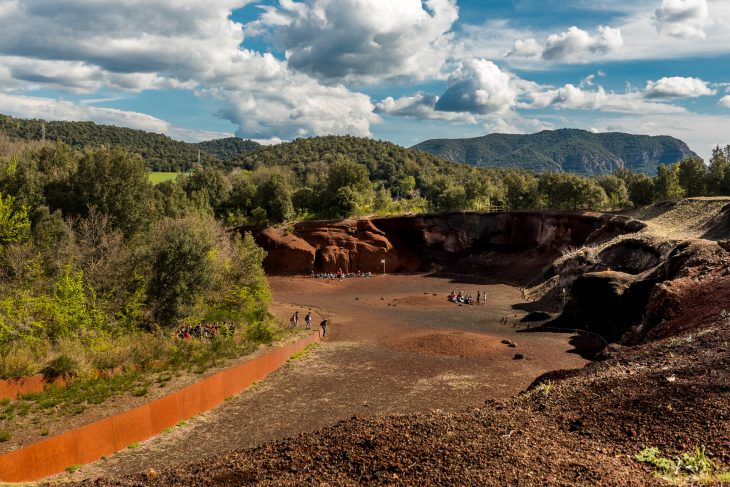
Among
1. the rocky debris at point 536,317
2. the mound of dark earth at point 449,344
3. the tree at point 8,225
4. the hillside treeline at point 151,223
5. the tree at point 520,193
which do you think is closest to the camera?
the hillside treeline at point 151,223

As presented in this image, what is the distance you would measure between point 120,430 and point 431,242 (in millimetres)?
54918

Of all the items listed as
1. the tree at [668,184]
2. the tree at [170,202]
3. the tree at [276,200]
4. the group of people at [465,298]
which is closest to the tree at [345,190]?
the tree at [276,200]

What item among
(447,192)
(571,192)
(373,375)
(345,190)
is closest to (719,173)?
(571,192)

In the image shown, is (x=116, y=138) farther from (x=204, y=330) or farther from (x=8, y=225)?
(x=204, y=330)

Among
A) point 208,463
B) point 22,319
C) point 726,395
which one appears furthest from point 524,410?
point 22,319

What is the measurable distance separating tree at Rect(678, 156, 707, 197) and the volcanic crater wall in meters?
19.0

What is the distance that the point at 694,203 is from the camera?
158 ft

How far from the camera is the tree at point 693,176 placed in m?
65.1

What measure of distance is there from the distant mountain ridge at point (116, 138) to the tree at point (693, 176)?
113 metres

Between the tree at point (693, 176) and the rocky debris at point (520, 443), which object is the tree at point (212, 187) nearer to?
the tree at point (693, 176)

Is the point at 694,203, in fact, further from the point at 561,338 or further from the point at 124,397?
the point at 124,397

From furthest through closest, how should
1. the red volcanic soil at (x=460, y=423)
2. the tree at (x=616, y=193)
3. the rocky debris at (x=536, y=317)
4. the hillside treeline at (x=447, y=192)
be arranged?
the tree at (x=616, y=193) → the hillside treeline at (x=447, y=192) → the rocky debris at (x=536, y=317) → the red volcanic soil at (x=460, y=423)

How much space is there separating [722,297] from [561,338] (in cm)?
1134

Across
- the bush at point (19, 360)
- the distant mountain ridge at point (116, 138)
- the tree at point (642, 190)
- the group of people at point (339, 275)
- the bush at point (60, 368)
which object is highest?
the distant mountain ridge at point (116, 138)
